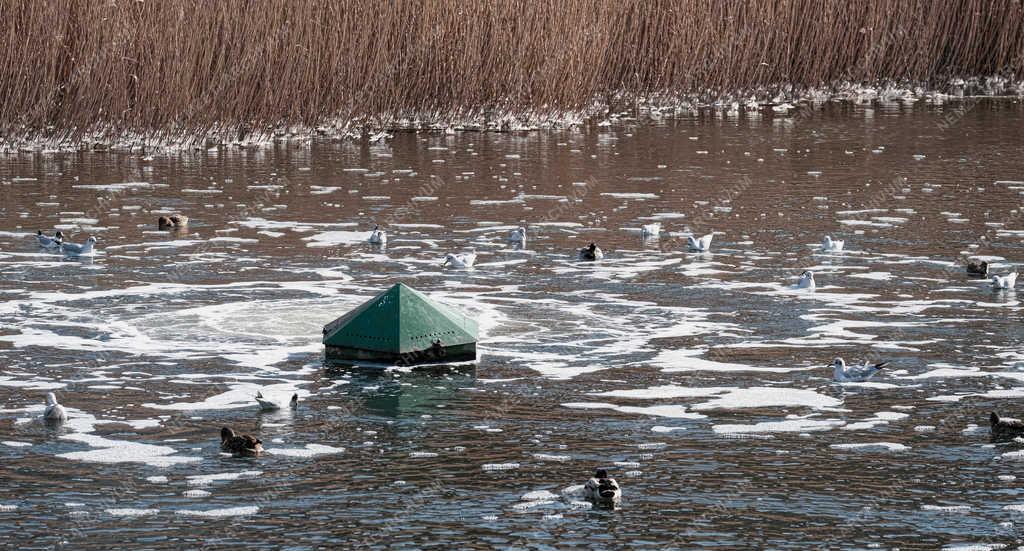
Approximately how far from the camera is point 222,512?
342 inches

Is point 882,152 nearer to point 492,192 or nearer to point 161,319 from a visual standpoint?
point 492,192

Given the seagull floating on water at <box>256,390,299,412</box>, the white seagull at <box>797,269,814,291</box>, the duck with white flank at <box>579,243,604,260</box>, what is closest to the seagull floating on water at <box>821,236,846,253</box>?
the white seagull at <box>797,269,814,291</box>

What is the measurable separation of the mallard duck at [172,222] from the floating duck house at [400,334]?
6.23 m

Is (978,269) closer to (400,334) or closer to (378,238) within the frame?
(378,238)

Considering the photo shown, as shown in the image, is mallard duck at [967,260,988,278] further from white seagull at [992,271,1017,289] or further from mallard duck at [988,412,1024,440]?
mallard duck at [988,412,1024,440]

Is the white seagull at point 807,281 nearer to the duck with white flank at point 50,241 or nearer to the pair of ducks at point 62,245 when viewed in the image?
the pair of ducks at point 62,245

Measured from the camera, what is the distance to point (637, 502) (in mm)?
8922

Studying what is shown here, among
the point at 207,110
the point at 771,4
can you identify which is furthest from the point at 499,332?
the point at 771,4

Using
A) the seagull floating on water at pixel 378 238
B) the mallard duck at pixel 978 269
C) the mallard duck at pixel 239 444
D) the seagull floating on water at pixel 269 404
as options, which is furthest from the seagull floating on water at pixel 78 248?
the mallard duck at pixel 978 269

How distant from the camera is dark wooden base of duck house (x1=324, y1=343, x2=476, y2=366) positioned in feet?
40.0

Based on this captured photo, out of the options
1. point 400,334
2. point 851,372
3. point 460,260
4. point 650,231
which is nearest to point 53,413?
point 400,334

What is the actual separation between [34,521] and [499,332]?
533 cm

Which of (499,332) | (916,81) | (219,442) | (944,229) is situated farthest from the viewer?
(916,81)

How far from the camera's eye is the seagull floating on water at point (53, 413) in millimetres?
10406
